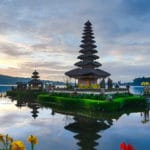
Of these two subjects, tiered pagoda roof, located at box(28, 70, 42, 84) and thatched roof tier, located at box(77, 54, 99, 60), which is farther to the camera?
tiered pagoda roof, located at box(28, 70, 42, 84)

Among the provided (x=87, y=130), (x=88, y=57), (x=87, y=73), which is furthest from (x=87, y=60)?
(x=87, y=130)

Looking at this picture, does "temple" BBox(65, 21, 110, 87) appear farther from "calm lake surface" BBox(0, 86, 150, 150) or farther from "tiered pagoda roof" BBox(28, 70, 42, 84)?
"calm lake surface" BBox(0, 86, 150, 150)

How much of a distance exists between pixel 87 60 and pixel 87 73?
13.5 feet

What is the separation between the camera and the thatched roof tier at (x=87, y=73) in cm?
5028

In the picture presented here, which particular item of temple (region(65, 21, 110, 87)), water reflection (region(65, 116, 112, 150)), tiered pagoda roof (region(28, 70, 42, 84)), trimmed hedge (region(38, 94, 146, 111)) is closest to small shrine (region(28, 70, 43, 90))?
tiered pagoda roof (region(28, 70, 42, 84))

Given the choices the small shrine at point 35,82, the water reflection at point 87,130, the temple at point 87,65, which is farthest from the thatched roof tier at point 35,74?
the water reflection at point 87,130

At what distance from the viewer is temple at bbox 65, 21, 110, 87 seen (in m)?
51.2

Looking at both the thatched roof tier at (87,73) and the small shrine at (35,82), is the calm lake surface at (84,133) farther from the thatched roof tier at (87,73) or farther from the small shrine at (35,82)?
the small shrine at (35,82)

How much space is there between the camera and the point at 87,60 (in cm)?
5347

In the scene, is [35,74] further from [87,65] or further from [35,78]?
[87,65]

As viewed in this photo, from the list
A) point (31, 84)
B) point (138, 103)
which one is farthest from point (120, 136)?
point (31, 84)

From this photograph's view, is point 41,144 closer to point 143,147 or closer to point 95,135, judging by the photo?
point 95,135

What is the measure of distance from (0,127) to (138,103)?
2104 centimetres

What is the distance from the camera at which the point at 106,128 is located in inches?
769
